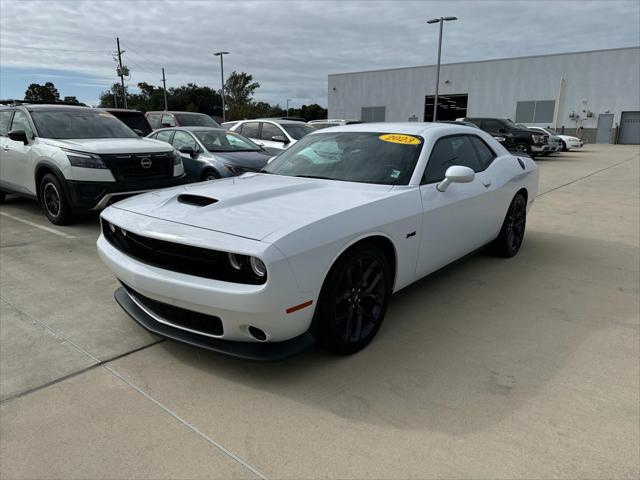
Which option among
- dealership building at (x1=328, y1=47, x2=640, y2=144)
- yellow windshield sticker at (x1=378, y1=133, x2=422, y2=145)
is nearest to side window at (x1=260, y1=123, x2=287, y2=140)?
yellow windshield sticker at (x1=378, y1=133, x2=422, y2=145)

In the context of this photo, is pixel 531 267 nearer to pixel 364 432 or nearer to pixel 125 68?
pixel 364 432

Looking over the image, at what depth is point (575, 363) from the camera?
120 inches

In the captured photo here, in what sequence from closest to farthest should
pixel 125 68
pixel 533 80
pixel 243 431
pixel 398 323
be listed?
pixel 243 431, pixel 398 323, pixel 533 80, pixel 125 68

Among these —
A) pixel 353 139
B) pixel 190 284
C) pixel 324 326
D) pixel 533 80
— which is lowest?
pixel 324 326

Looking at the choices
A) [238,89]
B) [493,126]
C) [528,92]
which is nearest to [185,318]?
[493,126]

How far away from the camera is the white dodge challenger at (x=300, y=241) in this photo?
100.0 inches

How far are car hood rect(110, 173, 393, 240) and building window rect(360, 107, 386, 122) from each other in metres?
47.5

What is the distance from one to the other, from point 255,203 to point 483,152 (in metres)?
2.77

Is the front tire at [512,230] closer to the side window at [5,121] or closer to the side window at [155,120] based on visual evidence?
the side window at [5,121]

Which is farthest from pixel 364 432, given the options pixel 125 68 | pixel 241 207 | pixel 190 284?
→ pixel 125 68

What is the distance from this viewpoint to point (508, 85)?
139ft

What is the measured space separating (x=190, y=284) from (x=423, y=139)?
2.25m

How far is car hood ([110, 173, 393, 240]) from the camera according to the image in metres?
2.69

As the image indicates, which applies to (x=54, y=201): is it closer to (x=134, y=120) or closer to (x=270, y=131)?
(x=134, y=120)
